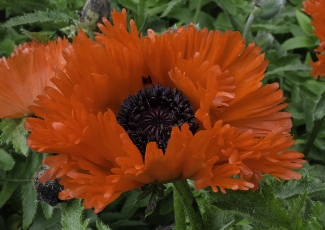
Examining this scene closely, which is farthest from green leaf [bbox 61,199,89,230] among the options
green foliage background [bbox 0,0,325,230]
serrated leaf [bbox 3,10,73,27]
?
serrated leaf [bbox 3,10,73,27]

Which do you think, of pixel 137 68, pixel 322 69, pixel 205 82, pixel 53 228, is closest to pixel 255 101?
pixel 205 82

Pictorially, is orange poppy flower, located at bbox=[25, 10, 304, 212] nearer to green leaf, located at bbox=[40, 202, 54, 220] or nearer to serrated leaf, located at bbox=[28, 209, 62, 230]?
green leaf, located at bbox=[40, 202, 54, 220]

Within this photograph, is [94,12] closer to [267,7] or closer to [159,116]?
[159,116]

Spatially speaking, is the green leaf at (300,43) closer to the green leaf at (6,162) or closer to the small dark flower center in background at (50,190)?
the green leaf at (6,162)

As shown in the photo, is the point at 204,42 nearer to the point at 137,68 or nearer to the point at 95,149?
the point at 137,68

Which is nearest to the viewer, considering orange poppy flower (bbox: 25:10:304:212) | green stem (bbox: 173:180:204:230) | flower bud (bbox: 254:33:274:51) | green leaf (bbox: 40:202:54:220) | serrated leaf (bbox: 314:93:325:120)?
orange poppy flower (bbox: 25:10:304:212)

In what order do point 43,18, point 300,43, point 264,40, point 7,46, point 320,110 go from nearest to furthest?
point 320,110
point 43,18
point 7,46
point 264,40
point 300,43

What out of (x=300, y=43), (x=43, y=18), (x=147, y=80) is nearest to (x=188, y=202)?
(x=147, y=80)
